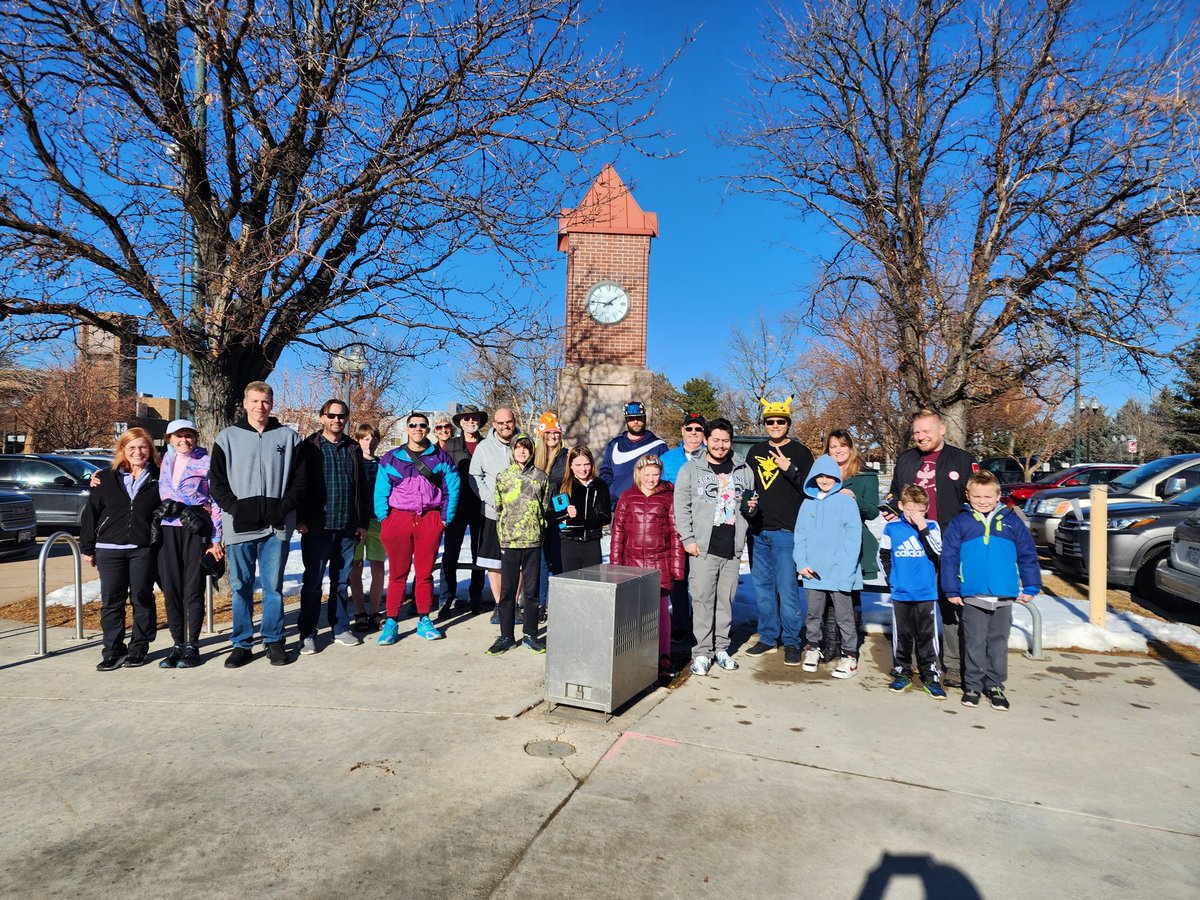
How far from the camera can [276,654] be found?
17.9 ft

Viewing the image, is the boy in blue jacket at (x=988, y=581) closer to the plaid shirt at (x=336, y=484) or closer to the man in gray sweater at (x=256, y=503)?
the plaid shirt at (x=336, y=484)

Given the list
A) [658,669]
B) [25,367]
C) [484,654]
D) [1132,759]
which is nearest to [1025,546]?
[1132,759]

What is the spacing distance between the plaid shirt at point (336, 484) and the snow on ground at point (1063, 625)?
2.57 meters

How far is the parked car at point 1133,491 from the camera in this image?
11.0 meters

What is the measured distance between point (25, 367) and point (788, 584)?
128 feet

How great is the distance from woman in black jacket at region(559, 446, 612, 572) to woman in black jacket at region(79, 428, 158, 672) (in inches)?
123

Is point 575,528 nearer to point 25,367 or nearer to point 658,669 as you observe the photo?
point 658,669

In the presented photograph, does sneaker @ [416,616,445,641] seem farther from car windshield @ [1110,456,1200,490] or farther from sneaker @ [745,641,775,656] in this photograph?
car windshield @ [1110,456,1200,490]

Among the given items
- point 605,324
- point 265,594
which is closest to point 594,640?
point 265,594

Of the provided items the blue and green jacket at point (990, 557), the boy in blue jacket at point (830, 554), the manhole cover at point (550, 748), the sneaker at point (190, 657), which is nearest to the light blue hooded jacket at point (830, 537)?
the boy in blue jacket at point (830, 554)

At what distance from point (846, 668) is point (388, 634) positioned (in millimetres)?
3643

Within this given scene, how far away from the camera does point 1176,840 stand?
10.5ft

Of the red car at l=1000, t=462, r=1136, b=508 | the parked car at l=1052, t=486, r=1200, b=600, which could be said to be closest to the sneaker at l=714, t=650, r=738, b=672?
the parked car at l=1052, t=486, r=1200, b=600

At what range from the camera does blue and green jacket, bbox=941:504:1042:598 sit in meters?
4.89
